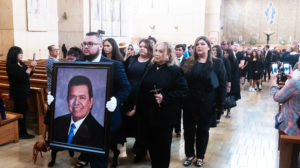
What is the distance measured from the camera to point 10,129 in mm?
4918

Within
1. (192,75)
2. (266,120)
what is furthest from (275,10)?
(192,75)

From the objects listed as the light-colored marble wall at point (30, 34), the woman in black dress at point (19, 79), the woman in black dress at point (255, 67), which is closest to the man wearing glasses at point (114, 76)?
A: the woman in black dress at point (19, 79)

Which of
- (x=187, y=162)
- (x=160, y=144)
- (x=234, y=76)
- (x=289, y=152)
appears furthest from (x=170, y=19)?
(x=289, y=152)

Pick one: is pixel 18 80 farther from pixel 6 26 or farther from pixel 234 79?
pixel 6 26

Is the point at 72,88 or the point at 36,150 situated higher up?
the point at 72,88

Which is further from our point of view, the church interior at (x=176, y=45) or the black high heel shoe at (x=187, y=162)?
the church interior at (x=176, y=45)

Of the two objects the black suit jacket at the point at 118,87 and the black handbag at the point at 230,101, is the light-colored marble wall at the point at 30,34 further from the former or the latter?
the black suit jacket at the point at 118,87

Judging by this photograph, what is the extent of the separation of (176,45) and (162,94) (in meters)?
3.18

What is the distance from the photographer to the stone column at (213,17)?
21656 mm

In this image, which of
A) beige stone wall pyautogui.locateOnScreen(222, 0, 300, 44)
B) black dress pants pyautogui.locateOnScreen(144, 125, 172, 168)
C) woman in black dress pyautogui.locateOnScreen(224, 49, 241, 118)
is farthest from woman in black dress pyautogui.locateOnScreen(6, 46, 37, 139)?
A: beige stone wall pyautogui.locateOnScreen(222, 0, 300, 44)

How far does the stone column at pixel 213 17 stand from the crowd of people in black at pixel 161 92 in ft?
52.5

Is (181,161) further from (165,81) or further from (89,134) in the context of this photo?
(89,134)

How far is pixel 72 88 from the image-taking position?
8.70 ft

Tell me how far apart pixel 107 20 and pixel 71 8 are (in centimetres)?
224
